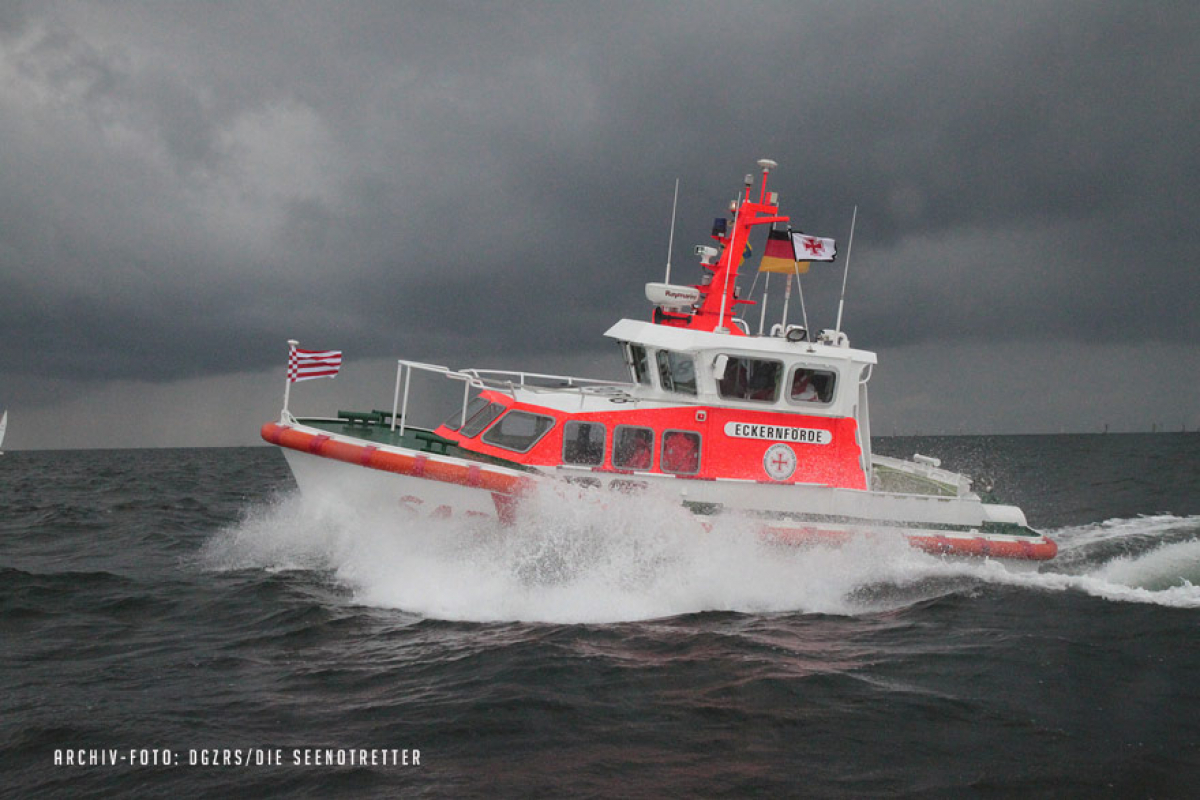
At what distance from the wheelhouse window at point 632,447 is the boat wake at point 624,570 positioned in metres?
0.53

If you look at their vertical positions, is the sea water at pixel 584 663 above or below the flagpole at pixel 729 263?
below

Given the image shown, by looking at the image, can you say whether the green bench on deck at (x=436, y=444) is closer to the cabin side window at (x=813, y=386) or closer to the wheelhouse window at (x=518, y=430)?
the wheelhouse window at (x=518, y=430)

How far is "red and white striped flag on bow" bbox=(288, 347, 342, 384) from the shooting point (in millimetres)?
9141

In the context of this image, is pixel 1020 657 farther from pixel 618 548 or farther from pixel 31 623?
pixel 31 623

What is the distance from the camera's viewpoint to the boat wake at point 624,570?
7980 millimetres

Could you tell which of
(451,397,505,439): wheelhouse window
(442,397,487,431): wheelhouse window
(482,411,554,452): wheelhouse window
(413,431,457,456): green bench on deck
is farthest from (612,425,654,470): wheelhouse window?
(413,431,457,456): green bench on deck

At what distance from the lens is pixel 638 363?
10094mm

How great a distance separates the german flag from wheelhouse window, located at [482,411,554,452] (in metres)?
3.79

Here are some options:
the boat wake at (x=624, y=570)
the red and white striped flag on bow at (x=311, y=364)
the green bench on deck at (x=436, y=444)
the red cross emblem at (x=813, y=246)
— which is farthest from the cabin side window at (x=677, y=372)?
the red and white striped flag on bow at (x=311, y=364)

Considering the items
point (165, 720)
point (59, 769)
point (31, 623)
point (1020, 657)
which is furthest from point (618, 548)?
point (31, 623)

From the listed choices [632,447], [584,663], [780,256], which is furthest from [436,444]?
[780,256]

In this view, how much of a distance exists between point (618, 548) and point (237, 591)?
4.35m

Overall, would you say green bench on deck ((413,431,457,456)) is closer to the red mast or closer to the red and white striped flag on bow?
the red and white striped flag on bow

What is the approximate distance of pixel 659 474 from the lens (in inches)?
362
